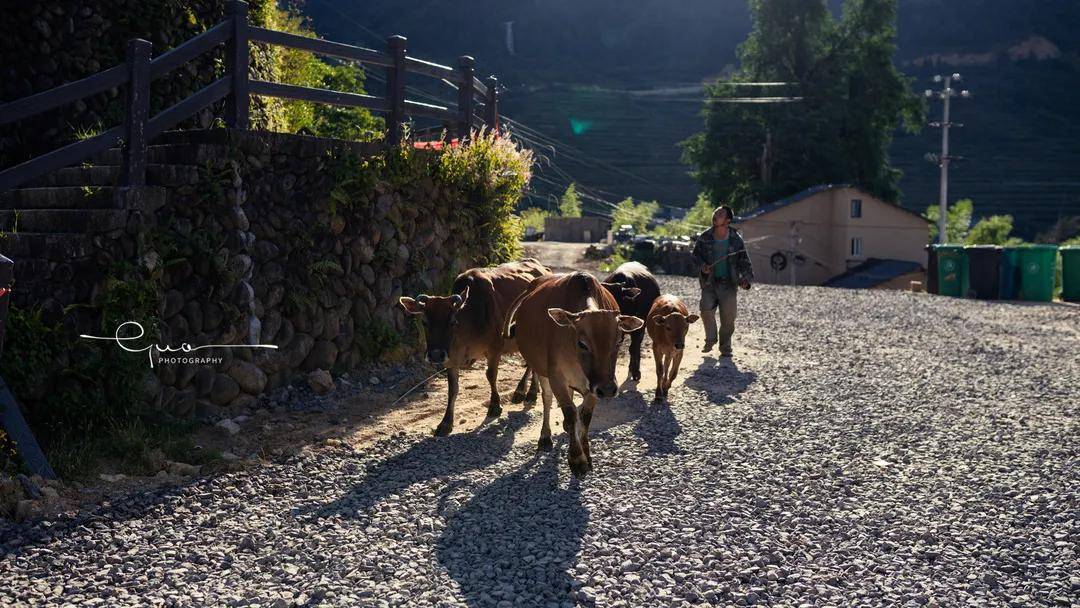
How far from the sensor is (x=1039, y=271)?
25.4 meters

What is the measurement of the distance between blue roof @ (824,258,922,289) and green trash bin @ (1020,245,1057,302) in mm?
13833

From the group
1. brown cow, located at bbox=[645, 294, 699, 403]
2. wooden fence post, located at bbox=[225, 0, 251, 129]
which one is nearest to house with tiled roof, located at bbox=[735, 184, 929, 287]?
brown cow, located at bbox=[645, 294, 699, 403]

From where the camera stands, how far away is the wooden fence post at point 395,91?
36.5 ft

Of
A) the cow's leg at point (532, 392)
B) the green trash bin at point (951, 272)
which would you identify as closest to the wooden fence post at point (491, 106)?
the cow's leg at point (532, 392)

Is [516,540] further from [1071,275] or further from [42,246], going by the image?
[1071,275]

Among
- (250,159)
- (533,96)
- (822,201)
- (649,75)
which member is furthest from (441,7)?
(250,159)

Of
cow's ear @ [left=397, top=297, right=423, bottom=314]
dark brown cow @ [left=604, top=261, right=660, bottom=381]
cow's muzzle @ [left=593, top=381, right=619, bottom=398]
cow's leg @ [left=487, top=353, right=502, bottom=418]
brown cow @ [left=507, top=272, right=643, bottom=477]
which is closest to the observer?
cow's muzzle @ [left=593, top=381, right=619, bottom=398]

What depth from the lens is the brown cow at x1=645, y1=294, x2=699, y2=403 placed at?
1038 centimetres

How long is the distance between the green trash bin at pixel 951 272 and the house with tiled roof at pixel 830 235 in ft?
49.0

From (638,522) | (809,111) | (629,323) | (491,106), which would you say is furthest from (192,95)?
(809,111)

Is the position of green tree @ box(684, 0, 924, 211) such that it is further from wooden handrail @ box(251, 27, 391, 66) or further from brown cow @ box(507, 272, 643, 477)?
brown cow @ box(507, 272, 643, 477)

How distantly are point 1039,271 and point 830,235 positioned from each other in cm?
2048

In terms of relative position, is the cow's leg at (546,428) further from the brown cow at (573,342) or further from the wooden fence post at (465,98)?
the wooden fence post at (465,98)

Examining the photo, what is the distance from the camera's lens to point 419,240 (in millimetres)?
11766
